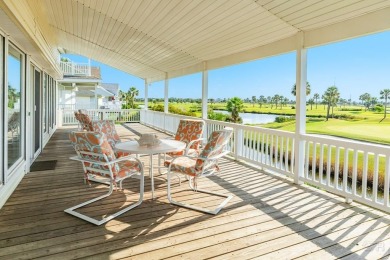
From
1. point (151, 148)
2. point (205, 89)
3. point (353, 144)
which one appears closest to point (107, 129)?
point (151, 148)

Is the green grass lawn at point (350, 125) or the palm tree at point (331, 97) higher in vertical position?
the palm tree at point (331, 97)

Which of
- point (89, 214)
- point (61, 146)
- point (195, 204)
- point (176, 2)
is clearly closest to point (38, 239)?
point (89, 214)

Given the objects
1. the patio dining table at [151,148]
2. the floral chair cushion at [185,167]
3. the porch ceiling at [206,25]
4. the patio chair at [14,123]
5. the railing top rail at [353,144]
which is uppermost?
the porch ceiling at [206,25]

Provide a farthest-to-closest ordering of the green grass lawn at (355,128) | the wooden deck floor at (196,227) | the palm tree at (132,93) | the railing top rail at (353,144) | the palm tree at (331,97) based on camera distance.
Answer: the palm tree at (132,93), the palm tree at (331,97), the green grass lawn at (355,128), the railing top rail at (353,144), the wooden deck floor at (196,227)

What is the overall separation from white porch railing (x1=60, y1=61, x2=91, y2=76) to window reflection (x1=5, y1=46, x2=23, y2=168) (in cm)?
1158

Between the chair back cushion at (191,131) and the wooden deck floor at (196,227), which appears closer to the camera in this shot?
the wooden deck floor at (196,227)

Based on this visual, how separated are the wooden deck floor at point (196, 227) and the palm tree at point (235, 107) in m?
14.7

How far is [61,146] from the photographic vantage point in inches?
310

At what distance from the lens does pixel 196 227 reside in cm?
287

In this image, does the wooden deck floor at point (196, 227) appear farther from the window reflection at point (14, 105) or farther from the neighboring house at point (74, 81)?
the neighboring house at point (74, 81)

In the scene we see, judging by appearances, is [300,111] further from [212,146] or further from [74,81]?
[74,81]

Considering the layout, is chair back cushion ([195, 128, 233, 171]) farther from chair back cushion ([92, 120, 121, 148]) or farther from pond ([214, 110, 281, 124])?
pond ([214, 110, 281, 124])

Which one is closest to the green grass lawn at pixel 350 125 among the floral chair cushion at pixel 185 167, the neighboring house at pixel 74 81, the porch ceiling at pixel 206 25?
the porch ceiling at pixel 206 25

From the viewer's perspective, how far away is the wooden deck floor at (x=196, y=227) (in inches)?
94.7
